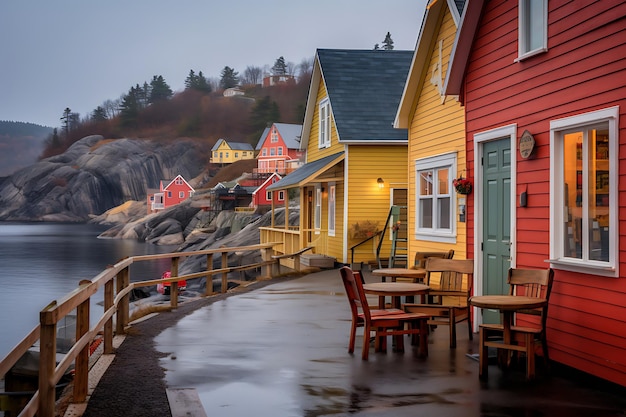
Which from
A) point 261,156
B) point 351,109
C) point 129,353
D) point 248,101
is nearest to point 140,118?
point 248,101

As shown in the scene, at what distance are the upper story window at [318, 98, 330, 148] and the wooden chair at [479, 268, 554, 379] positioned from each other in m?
18.2

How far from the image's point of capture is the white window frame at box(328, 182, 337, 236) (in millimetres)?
26828

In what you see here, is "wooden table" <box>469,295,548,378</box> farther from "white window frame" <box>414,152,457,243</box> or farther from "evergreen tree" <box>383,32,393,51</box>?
"evergreen tree" <box>383,32,393,51</box>

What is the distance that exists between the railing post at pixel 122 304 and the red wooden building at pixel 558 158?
5.07 meters

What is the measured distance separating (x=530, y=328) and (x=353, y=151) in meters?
16.6

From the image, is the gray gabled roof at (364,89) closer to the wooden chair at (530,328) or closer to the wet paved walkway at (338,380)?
the wet paved walkway at (338,380)

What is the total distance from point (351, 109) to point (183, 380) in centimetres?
1832

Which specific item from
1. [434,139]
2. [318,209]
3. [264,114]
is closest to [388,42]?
[264,114]

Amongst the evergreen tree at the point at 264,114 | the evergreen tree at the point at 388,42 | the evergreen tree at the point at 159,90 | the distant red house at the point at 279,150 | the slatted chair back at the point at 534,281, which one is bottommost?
the slatted chair back at the point at 534,281

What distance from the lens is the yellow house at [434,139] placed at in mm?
14242

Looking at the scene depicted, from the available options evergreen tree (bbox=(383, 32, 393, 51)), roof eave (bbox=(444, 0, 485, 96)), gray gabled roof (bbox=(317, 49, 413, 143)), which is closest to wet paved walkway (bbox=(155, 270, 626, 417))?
roof eave (bbox=(444, 0, 485, 96))

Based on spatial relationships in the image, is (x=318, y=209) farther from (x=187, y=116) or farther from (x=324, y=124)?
(x=187, y=116)

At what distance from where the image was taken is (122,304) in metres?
11.2

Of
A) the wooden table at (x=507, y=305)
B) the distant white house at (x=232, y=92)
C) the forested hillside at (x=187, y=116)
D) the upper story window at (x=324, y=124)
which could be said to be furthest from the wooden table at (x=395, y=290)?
the distant white house at (x=232, y=92)
